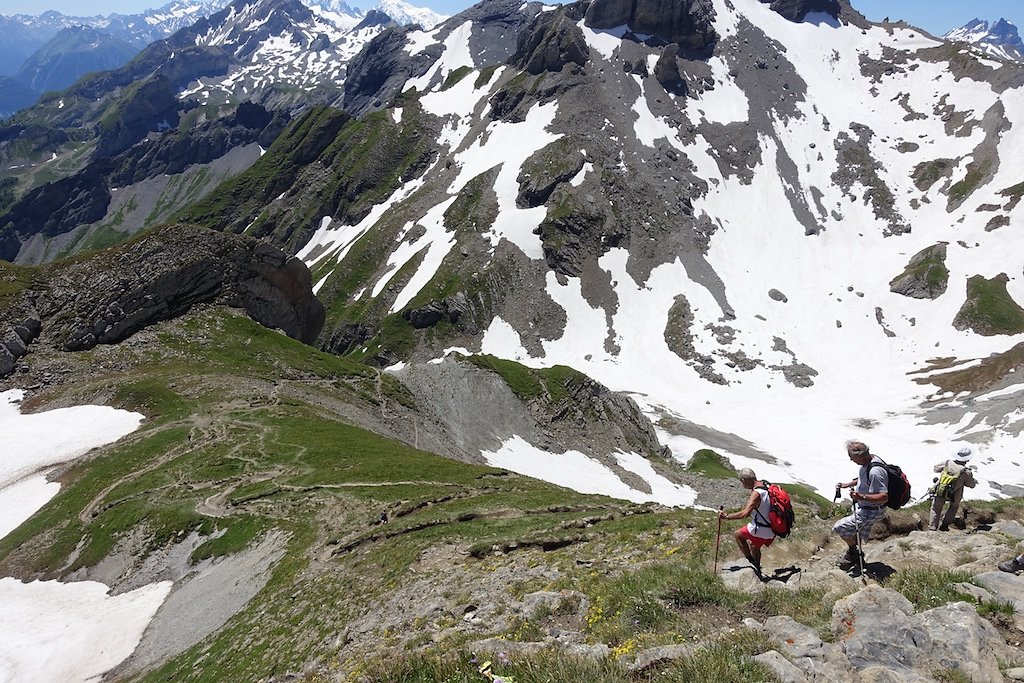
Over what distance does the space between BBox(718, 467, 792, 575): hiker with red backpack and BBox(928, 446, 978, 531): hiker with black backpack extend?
515cm

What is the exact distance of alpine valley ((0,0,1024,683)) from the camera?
11.7 meters

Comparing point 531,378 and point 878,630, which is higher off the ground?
point 878,630

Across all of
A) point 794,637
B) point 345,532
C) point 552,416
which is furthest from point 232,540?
point 552,416

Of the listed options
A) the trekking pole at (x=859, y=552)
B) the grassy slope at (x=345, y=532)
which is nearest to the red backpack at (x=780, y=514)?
the trekking pole at (x=859, y=552)

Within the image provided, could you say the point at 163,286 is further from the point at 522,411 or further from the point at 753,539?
the point at 753,539

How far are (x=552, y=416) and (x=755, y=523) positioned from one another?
6217 cm

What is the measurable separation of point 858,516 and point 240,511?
29133 millimetres

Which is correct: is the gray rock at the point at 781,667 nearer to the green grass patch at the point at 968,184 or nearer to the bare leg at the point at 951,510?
the bare leg at the point at 951,510

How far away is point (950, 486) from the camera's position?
47.2 feet

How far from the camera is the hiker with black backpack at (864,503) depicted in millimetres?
12414

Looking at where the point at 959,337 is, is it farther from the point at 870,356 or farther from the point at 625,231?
the point at 625,231

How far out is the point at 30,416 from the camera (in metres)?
47.6

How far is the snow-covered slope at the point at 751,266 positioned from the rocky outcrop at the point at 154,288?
2819 inches

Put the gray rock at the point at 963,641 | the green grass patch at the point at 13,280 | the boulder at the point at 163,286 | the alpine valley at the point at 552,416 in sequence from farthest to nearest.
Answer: the boulder at the point at 163,286, the green grass patch at the point at 13,280, the alpine valley at the point at 552,416, the gray rock at the point at 963,641
